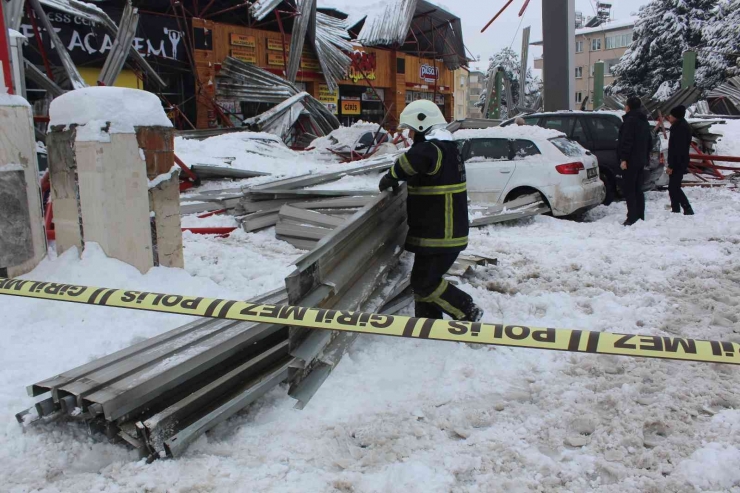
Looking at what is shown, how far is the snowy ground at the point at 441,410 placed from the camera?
2.83 metres

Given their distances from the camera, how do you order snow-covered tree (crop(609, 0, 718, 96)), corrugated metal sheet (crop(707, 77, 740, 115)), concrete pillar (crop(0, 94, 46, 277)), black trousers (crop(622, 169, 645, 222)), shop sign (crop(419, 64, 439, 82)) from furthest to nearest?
snow-covered tree (crop(609, 0, 718, 96))
shop sign (crop(419, 64, 439, 82))
corrugated metal sheet (crop(707, 77, 740, 115))
black trousers (crop(622, 169, 645, 222))
concrete pillar (crop(0, 94, 46, 277))

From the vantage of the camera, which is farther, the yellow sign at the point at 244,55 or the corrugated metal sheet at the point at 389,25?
the corrugated metal sheet at the point at 389,25

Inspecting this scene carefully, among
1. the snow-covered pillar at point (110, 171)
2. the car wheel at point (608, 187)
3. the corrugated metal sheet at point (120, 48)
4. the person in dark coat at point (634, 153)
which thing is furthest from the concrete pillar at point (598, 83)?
the snow-covered pillar at point (110, 171)

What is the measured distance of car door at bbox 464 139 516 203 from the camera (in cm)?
948

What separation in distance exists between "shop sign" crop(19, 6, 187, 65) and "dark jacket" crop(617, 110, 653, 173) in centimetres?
1181

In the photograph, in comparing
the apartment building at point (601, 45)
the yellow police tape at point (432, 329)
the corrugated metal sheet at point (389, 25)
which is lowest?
the yellow police tape at point (432, 329)

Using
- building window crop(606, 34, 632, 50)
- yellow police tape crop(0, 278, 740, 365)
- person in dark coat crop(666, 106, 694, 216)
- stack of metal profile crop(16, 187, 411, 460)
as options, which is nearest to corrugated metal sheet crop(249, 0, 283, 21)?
person in dark coat crop(666, 106, 694, 216)

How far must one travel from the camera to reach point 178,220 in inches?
206

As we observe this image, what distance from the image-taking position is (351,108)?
86.7ft

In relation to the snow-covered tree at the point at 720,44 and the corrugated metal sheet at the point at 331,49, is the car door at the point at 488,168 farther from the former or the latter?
the snow-covered tree at the point at 720,44

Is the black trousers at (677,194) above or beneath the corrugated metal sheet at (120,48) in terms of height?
beneath

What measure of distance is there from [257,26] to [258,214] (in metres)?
15.7

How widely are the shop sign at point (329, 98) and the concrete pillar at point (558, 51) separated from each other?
10.2 meters

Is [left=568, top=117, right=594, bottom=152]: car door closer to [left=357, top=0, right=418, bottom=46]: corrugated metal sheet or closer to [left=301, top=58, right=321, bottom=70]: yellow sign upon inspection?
[left=301, top=58, right=321, bottom=70]: yellow sign
